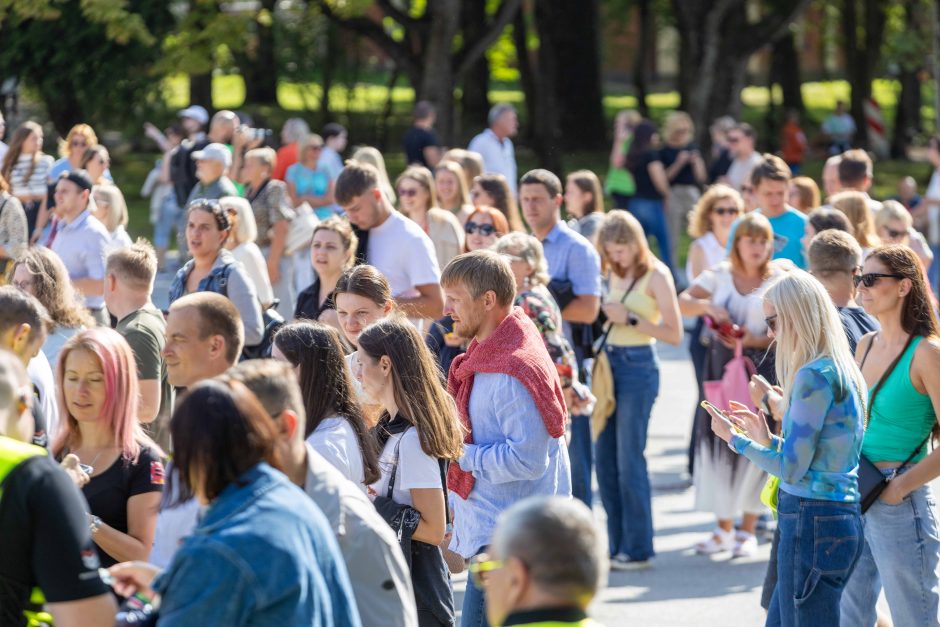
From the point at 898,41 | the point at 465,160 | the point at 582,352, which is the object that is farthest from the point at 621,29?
the point at 582,352

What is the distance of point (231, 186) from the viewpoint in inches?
412

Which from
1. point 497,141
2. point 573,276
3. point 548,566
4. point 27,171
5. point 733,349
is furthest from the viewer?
point 497,141

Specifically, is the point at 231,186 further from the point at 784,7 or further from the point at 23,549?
the point at 784,7

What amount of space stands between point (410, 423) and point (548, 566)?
199 cm

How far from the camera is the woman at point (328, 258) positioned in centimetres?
755

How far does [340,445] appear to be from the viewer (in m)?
4.62

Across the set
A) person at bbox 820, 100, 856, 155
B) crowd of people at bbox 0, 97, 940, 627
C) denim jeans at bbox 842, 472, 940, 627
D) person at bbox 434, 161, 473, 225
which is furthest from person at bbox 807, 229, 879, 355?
person at bbox 820, 100, 856, 155

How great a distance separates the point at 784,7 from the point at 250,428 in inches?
1251

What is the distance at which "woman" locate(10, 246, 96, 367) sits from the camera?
261 inches

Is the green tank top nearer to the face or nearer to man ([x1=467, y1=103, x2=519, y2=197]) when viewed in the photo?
the face

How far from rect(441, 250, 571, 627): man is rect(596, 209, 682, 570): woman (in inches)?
105

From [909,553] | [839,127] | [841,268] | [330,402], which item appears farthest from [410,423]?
[839,127]

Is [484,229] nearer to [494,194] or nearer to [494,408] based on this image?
[494,194]

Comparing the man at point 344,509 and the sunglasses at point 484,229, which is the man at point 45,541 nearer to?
the man at point 344,509
